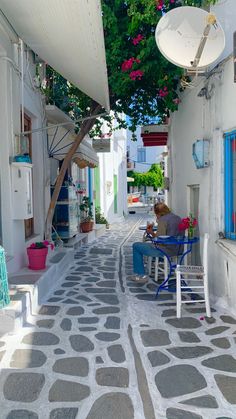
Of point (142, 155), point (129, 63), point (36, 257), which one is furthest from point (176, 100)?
point (142, 155)

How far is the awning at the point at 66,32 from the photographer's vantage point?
3979 millimetres

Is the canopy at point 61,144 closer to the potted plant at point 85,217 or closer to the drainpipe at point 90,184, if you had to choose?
the potted plant at point 85,217

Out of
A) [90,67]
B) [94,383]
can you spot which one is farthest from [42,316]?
[90,67]

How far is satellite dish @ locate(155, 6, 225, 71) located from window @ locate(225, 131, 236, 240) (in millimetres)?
1255

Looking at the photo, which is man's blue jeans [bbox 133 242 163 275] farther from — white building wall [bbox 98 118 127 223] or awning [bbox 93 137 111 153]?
white building wall [bbox 98 118 127 223]

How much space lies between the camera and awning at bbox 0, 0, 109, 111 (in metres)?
3.98

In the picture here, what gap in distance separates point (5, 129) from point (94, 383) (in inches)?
178

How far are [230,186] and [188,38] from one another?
2.37 metres

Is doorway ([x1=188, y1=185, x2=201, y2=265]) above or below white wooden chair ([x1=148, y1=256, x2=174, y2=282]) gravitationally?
above

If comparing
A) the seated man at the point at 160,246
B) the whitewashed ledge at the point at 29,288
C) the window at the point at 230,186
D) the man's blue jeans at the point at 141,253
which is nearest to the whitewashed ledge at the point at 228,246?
the window at the point at 230,186

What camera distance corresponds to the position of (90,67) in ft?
18.2

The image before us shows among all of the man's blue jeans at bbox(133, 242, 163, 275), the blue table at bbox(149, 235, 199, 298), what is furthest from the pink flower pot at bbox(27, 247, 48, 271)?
the blue table at bbox(149, 235, 199, 298)

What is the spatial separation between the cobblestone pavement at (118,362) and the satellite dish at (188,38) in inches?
153

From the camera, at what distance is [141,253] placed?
7.24m
